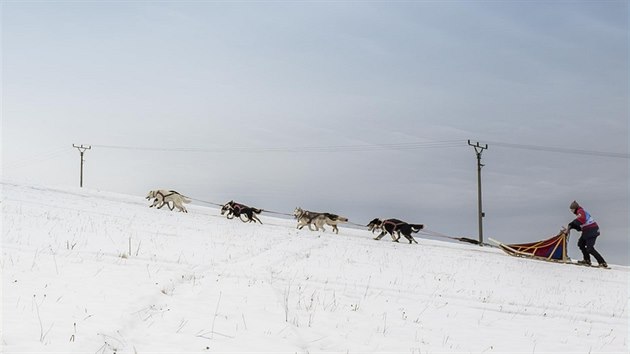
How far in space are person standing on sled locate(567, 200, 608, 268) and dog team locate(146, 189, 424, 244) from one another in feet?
21.1

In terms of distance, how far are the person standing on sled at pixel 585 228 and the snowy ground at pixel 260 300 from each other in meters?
3.97

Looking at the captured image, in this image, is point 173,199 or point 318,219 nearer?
point 318,219

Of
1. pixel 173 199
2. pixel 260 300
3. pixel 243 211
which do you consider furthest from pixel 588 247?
pixel 173 199

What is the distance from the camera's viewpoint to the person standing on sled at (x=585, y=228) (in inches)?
848

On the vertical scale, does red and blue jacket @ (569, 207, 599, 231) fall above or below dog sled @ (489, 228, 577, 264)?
above

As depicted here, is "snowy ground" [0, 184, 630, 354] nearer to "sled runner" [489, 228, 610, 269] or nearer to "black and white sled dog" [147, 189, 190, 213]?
"sled runner" [489, 228, 610, 269]

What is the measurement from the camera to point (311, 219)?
87.5ft

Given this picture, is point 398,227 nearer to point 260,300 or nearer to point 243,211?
point 243,211

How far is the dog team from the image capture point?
2519 cm

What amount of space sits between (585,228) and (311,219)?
12.2 m

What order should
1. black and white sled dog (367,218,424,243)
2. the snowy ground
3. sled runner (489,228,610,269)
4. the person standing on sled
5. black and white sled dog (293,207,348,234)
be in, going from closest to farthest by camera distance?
the snowy ground < the person standing on sled < sled runner (489,228,610,269) < black and white sled dog (367,218,424,243) < black and white sled dog (293,207,348,234)

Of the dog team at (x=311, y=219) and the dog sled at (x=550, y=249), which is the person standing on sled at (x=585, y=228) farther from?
the dog team at (x=311, y=219)

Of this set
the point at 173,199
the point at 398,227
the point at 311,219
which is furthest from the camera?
the point at 173,199

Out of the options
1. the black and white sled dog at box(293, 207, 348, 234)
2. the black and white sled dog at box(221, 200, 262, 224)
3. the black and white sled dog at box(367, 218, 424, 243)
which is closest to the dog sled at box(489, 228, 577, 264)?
the black and white sled dog at box(367, 218, 424, 243)
